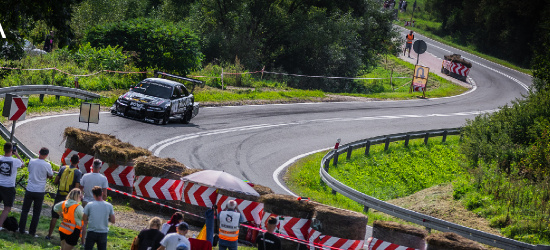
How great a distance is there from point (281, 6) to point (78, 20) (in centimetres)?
1253

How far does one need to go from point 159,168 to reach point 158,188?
1.45 feet

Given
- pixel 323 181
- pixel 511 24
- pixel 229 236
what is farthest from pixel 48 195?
pixel 511 24

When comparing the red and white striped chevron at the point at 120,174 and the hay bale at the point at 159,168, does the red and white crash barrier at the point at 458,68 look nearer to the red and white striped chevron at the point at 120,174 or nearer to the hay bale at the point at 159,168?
the hay bale at the point at 159,168

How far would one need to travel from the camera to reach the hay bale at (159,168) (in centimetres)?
1438

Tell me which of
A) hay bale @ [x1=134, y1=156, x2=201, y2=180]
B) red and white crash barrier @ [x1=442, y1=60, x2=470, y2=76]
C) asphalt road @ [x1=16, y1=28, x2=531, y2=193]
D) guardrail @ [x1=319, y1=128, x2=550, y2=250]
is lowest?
asphalt road @ [x1=16, y1=28, x2=531, y2=193]

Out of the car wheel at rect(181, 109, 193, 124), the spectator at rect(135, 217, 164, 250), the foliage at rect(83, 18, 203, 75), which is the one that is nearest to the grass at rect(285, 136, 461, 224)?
the car wheel at rect(181, 109, 193, 124)

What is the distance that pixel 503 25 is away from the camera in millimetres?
62688

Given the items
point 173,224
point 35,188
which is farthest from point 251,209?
point 35,188

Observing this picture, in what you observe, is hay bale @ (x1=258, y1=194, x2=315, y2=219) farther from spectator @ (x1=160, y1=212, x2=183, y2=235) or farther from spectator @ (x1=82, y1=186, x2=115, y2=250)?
spectator @ (x1=82, y1=186, x2=115, y2=250)

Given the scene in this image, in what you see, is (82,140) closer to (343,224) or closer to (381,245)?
(343,224)

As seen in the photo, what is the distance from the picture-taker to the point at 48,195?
14945mm

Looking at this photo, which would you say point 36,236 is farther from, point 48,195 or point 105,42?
point 105,42

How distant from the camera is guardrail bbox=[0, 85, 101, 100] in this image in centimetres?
2130

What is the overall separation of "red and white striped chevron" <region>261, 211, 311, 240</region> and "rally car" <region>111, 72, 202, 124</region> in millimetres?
10825
